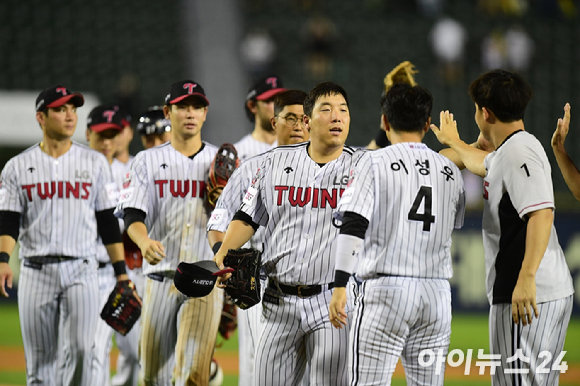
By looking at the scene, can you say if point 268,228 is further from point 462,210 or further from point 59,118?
point 59,118

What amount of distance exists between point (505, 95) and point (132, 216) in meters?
2.52

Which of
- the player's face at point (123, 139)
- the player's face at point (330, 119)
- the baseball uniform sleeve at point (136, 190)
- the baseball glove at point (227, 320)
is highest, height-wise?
the player's face at point (123, 139)

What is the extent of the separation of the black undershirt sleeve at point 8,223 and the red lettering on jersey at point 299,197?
2383mm

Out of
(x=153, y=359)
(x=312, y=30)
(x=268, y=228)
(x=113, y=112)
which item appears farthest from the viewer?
(x=312, y=30)

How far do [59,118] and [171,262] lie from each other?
146 cm

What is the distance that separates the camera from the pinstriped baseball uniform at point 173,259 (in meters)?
4.60

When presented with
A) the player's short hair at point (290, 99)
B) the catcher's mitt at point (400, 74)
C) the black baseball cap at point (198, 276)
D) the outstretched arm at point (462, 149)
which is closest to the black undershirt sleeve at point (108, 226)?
the black baseball cap at point (198, 276)

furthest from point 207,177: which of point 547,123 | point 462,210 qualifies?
point 547,123

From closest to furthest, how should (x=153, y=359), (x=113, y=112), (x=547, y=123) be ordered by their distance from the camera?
(x=153, y=359), (x=113, y=112), (x=547, y=123)

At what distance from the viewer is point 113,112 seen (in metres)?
6.14

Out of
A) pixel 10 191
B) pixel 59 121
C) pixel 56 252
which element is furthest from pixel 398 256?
pixel 10 191

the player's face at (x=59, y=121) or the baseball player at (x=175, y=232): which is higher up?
the player's face at (x=59, y=121)

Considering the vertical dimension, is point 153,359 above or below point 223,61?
below

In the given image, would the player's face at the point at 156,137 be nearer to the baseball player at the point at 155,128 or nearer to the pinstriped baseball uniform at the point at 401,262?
the baseball player at the point at 155,128
